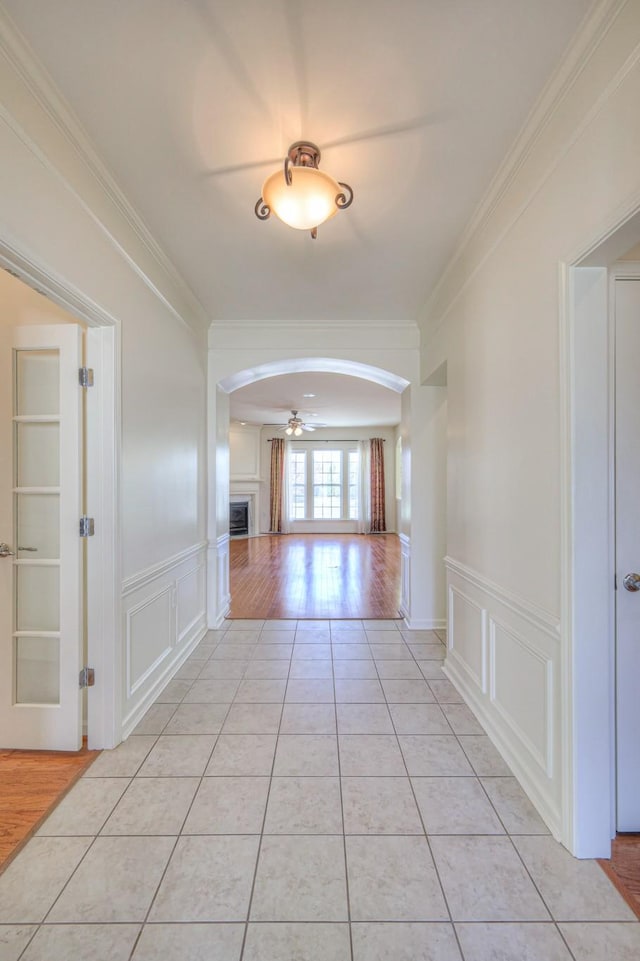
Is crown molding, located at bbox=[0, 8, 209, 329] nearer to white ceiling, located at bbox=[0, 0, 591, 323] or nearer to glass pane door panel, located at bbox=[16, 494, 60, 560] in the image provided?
white ceiling, located at bbox=[0, 0, 591, 323]

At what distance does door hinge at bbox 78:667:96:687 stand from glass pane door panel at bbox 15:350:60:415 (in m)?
1.29

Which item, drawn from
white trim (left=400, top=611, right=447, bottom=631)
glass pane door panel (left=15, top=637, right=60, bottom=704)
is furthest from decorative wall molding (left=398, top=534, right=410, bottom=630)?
glass pane door panel (left=15, top=637, right=60, bottom=704)

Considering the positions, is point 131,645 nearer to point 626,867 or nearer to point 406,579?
point 626,867

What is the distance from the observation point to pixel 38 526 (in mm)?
1987

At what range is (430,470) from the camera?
364cm

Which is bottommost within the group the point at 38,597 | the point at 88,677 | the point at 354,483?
the point at 88,677

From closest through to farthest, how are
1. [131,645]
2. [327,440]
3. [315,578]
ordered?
[131,645], [315,578], [327,440]

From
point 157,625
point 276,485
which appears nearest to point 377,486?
point 276,485

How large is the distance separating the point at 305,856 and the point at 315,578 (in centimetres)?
418

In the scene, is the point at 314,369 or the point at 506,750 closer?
the point at 506,750

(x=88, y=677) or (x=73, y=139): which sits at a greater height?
(x=73, y=139)

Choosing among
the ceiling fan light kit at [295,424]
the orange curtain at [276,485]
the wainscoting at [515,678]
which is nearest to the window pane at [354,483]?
the orange curtain at [276,485]

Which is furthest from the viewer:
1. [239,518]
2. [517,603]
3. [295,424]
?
[239,518]

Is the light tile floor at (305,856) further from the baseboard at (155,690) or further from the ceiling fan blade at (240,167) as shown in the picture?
the ceiling fan blade at (240,167)
